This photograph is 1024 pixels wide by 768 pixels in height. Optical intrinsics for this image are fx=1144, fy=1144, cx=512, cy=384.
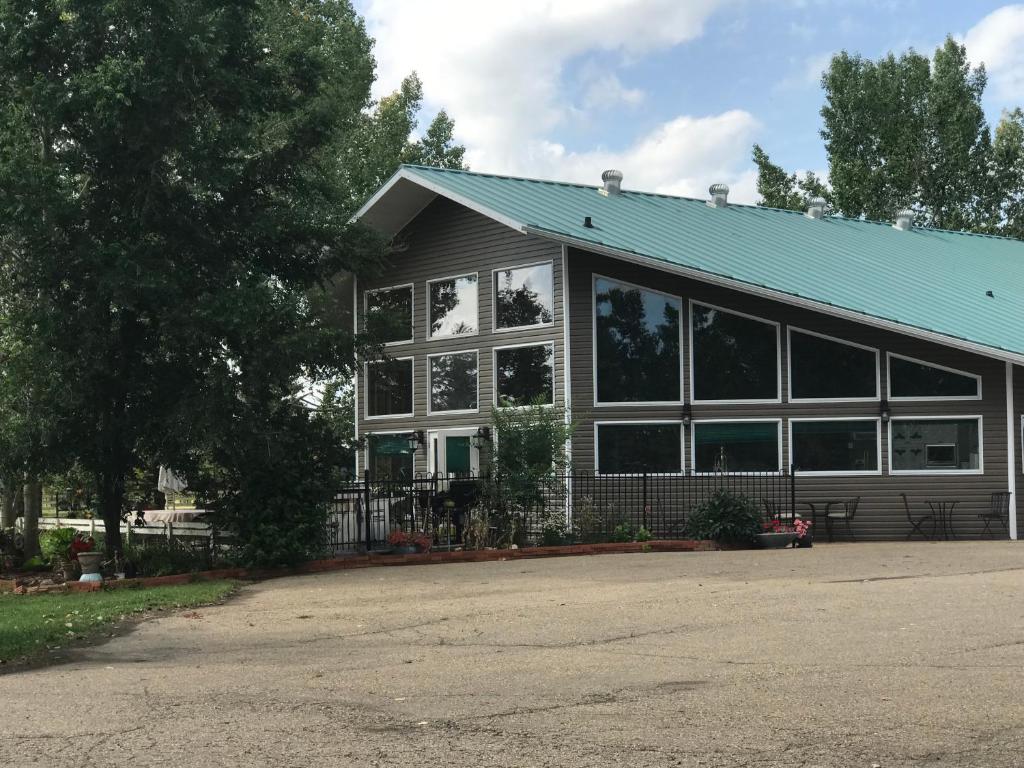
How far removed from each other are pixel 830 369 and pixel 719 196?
24.3 feet

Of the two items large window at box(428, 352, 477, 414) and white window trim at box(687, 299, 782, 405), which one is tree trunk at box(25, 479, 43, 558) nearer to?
large window at box(428, 352, 477, 414)

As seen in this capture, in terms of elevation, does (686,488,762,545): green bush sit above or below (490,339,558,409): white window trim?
below

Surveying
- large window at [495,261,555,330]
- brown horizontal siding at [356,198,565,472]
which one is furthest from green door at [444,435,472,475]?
large window at [495,261,555,330]

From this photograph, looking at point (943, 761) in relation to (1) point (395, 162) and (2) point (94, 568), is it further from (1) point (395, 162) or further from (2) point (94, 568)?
(1) point (395, 162)

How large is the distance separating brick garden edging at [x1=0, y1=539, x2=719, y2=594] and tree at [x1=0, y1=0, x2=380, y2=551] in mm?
1537

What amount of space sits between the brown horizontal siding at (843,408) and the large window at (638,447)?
180 mm

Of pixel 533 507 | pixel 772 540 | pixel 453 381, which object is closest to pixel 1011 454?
pixel 772 540

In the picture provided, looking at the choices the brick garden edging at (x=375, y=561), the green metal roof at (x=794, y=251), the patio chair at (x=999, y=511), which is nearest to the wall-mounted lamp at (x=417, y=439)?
the green metal roof at (x=794, y=251)

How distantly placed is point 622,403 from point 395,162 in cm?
1739

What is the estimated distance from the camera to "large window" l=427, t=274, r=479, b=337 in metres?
23.2

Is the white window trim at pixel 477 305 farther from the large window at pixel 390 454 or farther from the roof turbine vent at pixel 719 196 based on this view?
the roof turbine vent at pixel 719 196

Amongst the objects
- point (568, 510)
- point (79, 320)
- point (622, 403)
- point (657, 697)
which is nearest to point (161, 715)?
point (657, 697)

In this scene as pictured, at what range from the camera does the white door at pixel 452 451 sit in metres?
22.8

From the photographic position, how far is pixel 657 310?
69.8 ft
